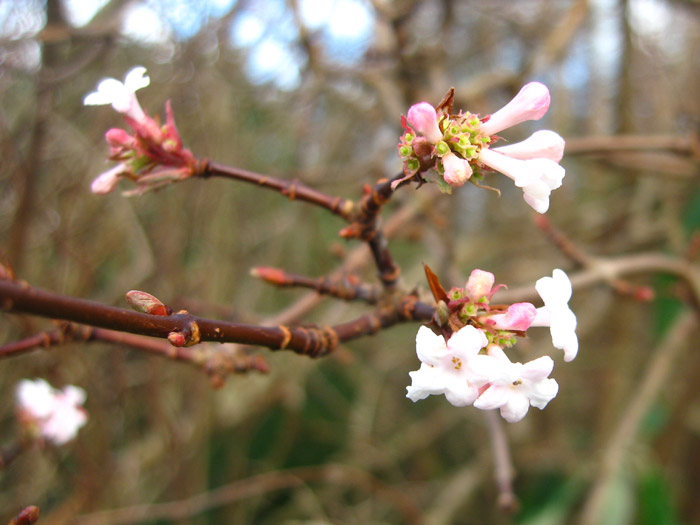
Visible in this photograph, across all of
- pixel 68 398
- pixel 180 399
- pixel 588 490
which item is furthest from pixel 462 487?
pixel 68 398

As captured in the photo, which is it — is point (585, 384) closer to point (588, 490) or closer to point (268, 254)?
point (588, 490)

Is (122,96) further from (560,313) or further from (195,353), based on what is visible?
(560,313)

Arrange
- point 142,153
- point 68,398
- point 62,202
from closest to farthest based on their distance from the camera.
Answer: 1. point 142,153
2. point 68,398
3. point 62,202

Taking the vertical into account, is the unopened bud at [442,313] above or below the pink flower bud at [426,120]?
below

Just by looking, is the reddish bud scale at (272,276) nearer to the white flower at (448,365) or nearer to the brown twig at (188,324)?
the brown twig at (188,324)

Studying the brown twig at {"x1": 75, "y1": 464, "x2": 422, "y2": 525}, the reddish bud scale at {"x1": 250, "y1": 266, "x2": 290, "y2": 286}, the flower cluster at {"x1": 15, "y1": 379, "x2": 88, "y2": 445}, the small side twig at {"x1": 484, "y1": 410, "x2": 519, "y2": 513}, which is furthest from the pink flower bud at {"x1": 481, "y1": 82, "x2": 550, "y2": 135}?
the brown twig at {"x1": 75, "y1": 464, "x2": 422, "y2": 525}

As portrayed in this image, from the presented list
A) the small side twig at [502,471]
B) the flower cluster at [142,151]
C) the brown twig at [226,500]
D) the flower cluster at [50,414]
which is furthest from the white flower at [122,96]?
the brown twig at [226,500]
